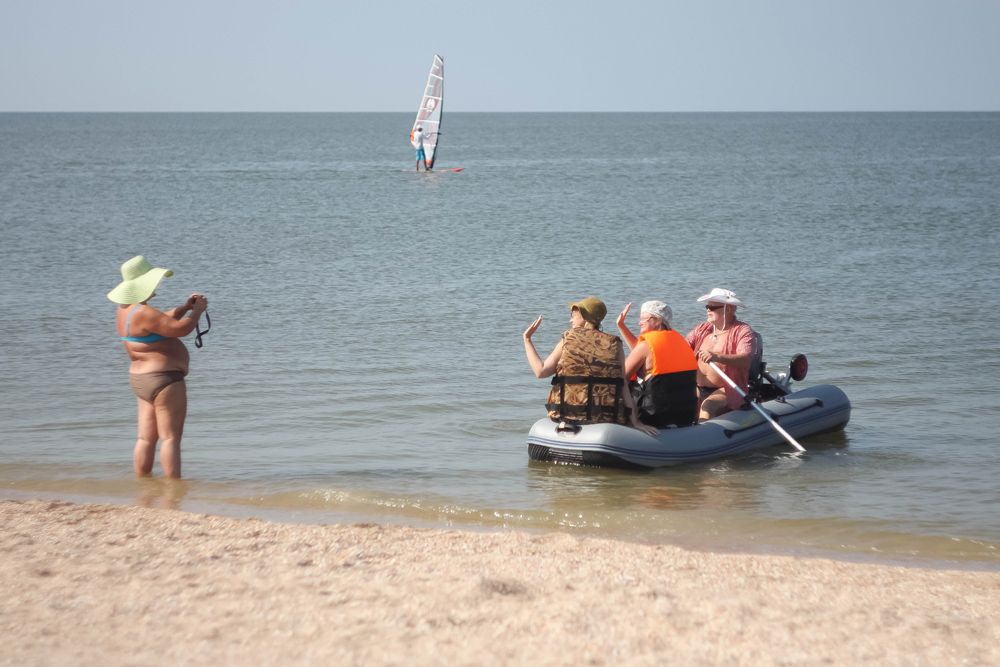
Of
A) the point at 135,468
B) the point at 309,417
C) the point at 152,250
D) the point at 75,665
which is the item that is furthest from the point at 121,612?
the point at 152,250

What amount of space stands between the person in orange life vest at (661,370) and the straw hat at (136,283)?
9.26 ft

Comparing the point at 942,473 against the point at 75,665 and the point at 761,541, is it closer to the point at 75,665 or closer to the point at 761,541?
the point at 761,541

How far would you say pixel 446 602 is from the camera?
12.3 feet

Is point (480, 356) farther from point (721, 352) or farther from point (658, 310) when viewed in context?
point (658, 310)

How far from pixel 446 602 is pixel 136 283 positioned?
107 inches

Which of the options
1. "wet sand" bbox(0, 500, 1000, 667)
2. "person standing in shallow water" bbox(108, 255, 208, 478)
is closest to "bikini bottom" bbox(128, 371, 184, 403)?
"person standing in shallow water" bbox(108, 255, 208, 478)

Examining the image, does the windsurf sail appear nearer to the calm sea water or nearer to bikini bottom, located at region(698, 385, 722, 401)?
the calm sea water

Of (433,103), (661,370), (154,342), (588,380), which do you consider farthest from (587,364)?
(433,103)

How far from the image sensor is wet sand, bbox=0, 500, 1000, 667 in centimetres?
332

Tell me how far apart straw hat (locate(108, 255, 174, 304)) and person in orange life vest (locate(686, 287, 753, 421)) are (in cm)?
365

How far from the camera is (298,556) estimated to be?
4309 millimetres

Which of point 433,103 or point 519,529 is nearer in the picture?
point 519,529

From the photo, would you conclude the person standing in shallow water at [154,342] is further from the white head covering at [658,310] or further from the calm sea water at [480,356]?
the white head covering at [658,310]

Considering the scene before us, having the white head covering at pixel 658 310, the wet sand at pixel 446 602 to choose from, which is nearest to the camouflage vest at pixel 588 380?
the white head covering at pixel 658 310
